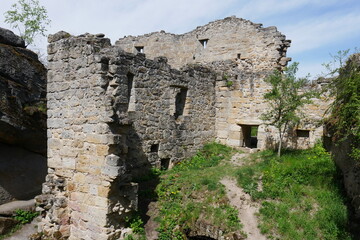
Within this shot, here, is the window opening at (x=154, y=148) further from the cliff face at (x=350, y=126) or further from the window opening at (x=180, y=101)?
the cliff face at (x=350, y=126)

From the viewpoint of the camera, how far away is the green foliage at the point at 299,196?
6.55m

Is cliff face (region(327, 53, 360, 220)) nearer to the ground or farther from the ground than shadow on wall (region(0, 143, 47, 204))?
farther from the ground

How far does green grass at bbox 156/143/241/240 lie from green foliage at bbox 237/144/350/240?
778 millimetres

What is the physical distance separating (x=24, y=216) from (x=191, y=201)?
15.6ft

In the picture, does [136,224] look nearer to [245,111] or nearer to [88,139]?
[88,139]

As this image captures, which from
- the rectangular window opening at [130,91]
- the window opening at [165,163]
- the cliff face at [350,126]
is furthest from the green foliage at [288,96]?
the rectangular window opening at [130,91]

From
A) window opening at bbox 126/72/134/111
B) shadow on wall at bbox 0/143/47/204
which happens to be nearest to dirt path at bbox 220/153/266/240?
window opening at bbox 126/72/134/111

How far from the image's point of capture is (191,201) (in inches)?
306

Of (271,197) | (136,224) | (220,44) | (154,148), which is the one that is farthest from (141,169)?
(220,44)

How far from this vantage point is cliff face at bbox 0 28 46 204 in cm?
845

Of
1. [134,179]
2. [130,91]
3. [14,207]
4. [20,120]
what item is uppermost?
[130,91]

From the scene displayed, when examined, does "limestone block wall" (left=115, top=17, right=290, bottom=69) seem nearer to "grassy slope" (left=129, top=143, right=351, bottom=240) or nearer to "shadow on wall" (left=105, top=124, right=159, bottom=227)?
"grassy slope" (left=129, top=143, right=351, bottom=240)

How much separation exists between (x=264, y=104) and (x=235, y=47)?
21.9 ft

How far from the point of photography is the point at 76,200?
6988 millimetres
